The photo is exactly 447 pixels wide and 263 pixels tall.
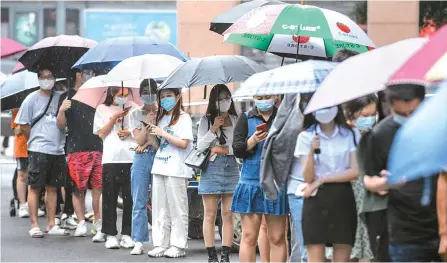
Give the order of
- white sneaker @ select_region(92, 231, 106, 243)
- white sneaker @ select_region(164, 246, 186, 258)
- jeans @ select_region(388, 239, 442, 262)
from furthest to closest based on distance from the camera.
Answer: white sneaker @ select_region(92, 231, 106, 243), white sneaker @ select_region(164, 246, 186, 258), jeans @ select_region(388, 239, 442, 262)

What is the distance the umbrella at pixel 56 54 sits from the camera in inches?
553

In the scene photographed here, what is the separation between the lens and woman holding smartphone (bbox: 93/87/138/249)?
12891mm

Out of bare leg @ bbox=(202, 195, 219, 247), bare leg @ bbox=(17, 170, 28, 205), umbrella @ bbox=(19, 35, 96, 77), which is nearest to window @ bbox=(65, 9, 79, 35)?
bare leg @ bbox=(17, 170, 28, 205)

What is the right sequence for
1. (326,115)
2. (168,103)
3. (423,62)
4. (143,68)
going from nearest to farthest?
(423,62), (326,115), (168,103), (143,68)

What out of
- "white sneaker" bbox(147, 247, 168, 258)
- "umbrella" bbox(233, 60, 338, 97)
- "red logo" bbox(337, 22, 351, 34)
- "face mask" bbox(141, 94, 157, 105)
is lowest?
"white sneaker" bbox(147, 247, 168, 258)

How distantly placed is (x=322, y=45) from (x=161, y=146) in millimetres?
1979

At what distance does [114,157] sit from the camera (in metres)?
12.9

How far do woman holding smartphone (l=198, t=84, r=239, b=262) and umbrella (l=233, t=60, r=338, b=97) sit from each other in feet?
8.55

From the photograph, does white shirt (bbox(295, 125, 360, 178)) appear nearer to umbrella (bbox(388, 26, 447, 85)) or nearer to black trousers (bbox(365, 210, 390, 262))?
black trousers (bbox(365, 210, 390, 262))

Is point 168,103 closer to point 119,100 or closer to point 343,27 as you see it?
point 119,100

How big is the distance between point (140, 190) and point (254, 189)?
299cm

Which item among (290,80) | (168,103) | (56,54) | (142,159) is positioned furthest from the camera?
(56,54)

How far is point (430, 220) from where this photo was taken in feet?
21.8

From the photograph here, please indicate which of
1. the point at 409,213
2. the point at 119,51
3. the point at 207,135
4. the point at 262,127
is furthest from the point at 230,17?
the point at 409,213
